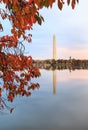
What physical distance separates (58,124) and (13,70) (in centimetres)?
1412

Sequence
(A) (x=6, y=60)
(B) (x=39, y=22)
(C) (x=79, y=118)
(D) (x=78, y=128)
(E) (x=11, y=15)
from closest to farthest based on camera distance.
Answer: (B) (x=39, y=22), (E) (x=11, y=15), (A) (x=6, y=60), (D) (x=78, y=128), (C) (x=79, y=118)

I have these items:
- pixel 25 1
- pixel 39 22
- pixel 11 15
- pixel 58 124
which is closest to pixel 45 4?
pixel 39 22

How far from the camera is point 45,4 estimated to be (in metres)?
5.68

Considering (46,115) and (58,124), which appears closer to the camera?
(58,124)

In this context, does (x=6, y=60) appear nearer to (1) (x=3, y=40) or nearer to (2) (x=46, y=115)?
(1) (x=3, y=40)

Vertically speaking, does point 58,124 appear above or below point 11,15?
below

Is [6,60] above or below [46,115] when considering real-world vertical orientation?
above

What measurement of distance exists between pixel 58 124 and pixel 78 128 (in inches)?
82.5

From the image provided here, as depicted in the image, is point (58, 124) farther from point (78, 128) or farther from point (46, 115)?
point (46, 115)

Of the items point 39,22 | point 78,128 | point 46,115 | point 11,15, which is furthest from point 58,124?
point 39,22

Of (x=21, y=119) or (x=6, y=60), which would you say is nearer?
(x=6, y=60)

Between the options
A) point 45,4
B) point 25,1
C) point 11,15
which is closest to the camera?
point 45,4

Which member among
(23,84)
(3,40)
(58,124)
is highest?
(3,40)

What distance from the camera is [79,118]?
2547 centimetres
